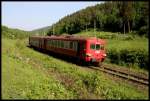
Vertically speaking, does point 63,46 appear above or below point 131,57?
above

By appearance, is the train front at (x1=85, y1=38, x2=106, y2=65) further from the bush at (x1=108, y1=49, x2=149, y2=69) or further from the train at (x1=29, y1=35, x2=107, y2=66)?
the bush at (x1=108, y1=49, x2=149, y2=69)

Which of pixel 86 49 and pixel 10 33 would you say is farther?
pixel 10 33

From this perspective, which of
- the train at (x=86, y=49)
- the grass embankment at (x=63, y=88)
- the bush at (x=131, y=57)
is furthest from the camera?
the train at (x=86, y=49)

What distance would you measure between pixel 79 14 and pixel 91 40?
9103cm

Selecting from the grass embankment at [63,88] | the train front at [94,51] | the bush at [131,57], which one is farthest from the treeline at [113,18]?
the grass embankment at [63,88]

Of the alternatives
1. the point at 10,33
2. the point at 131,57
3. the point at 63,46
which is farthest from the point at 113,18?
the point at 131,57

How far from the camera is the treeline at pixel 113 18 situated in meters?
79.1

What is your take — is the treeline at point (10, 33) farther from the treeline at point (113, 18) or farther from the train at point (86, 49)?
the train at point (86, 49)

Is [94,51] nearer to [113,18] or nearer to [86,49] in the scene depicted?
[86,49]

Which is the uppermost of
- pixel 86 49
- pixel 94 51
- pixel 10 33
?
pixel 86 49

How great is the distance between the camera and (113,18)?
9544cm

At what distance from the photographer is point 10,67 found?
25.1 metres

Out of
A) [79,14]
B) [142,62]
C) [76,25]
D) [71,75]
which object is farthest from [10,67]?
[79,14]

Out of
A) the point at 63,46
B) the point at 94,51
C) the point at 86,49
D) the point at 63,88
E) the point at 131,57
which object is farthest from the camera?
the point at 63,46
